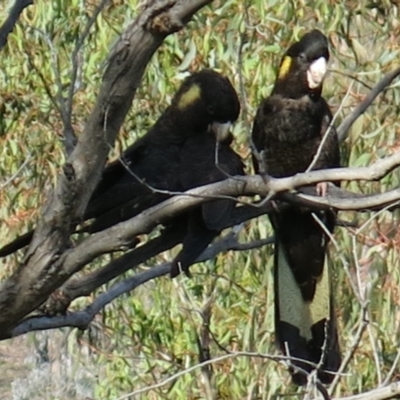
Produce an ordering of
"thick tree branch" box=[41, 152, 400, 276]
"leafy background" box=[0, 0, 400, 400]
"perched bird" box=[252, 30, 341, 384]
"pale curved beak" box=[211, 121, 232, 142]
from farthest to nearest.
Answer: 1. "leafy background" box=[0, 0, 400, 400]
2. "perched bird" box=[252, 30, 341, 384]
3. "pale curved beak" box=[211, 121, 232, 142]
4. "thick tree branch" box=[41, 152, 400, 276]

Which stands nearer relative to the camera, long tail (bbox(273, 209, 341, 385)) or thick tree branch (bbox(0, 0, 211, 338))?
thick tree branch (bbox(0, 0, 211, 338))

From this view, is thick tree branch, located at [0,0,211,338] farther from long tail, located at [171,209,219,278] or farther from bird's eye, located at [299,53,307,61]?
bird's eye, located at [299,53,307,61]

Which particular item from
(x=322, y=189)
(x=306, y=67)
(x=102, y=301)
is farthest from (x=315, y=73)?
(x=102, y=301)

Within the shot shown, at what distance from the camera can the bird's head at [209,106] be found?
304 cm

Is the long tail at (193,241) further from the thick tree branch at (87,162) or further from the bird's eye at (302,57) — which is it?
the bird's eye at (302,57)

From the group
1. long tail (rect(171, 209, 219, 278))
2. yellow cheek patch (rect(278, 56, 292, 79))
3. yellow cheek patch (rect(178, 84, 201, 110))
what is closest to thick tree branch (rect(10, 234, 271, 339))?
long tail (rect(171, 209, 219, 278))

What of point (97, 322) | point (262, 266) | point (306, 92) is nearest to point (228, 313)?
point (262, 266)

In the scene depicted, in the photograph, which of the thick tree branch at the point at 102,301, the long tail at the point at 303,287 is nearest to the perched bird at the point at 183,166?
the thick tree branch at the point at 102,301

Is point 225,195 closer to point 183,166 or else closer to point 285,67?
point 183,166

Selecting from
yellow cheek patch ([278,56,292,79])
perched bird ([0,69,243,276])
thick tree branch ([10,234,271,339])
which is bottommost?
thick tree branch ([10,234,271,339])

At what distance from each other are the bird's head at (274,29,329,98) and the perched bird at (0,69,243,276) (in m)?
0.17

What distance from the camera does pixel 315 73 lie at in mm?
3129

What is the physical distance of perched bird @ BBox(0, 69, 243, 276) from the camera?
249cm

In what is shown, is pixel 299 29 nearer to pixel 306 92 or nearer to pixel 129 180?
pixel 306 92
